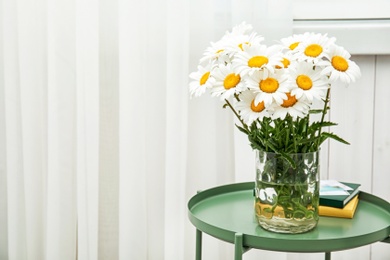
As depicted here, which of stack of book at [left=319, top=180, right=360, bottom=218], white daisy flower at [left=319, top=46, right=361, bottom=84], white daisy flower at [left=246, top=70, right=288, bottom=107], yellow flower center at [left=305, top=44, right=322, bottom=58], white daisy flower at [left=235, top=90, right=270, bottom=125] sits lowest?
stack of book at [left=319, top=180, right=360, bottom=218]

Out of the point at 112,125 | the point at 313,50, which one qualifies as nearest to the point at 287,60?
the point at 313,50

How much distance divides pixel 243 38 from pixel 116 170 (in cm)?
66

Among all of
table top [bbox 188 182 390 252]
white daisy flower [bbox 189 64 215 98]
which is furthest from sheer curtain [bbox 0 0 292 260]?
white daisy flower [bbox 189 64 215 98]

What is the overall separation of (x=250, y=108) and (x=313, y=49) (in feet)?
0.47

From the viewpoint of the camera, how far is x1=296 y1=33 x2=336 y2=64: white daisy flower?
884 millimetres

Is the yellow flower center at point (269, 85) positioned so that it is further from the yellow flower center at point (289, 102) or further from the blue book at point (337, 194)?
the blue book at point (337, 194)

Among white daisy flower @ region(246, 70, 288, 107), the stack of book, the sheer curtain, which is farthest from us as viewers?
the sheer curtain

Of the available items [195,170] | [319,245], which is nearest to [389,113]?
[195,170]

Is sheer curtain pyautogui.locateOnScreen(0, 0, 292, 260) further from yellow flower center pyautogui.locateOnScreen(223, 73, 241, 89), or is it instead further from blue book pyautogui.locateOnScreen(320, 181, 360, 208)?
yellow flower center pyautogui.locateOnScreen(223, 73, 241, 89)

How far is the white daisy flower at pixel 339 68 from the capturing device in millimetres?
867

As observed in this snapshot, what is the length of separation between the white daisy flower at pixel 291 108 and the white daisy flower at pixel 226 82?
66mm

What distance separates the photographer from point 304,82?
87 cm

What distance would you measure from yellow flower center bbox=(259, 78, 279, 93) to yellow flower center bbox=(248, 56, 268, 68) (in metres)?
0.03

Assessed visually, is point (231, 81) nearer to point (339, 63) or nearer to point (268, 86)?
point (268, 86)
